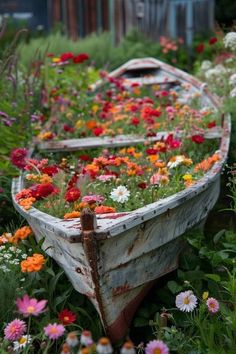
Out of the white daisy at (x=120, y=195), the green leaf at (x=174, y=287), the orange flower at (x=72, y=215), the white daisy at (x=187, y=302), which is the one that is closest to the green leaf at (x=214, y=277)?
the green leaf at (x=174, y=287)

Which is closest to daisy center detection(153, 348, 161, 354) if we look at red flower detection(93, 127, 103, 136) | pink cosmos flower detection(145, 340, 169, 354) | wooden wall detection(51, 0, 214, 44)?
pink cosmos flower detection(145, 340, 169, 354)

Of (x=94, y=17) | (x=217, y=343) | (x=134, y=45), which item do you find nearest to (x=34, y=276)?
(x=217, y=343)

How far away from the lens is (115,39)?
1098 cm

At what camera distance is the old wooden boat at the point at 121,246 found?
308cm

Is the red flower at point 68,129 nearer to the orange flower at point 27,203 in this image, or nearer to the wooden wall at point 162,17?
the orange flower at point 27,203

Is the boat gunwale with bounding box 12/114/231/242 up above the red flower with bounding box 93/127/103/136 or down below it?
above

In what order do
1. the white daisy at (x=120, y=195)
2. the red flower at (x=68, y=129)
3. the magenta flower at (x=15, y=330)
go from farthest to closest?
the red flower at (x=68, y=129) → the white daisy at (x=120, y=195) → the magenta flower at (x=15, y=330)

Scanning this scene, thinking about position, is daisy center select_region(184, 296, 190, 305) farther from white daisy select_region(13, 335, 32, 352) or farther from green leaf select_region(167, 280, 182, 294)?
white daisy select_region(13, 335, 32, 352)

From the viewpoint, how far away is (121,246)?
3203 mm

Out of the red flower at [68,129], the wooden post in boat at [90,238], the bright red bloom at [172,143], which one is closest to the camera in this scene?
the wooden post in boat at [90,238]

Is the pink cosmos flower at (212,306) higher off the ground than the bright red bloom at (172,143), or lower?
lower

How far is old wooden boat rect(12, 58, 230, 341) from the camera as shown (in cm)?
308

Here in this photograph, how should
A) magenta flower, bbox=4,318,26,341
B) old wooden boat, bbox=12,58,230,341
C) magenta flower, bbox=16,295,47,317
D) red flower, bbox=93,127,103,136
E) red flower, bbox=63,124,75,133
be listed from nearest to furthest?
magenta flower, bbox=16,295,47,317
magenta flower, bbox=4,318,26,341
old wooden boat, bbox=12,58,230,341
red flower, bbox=93,127,103,136
red flower, bbox=63,124,75,133

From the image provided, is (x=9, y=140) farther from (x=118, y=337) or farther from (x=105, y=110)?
(x=118, y=337)
